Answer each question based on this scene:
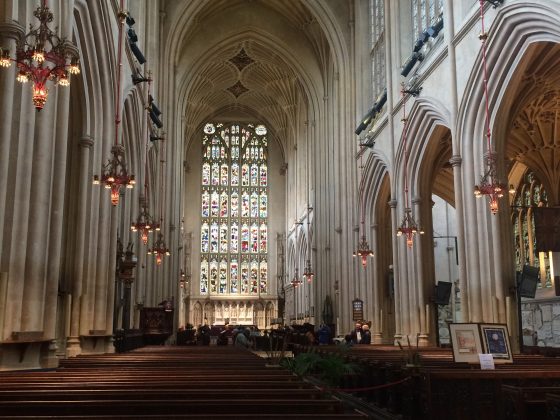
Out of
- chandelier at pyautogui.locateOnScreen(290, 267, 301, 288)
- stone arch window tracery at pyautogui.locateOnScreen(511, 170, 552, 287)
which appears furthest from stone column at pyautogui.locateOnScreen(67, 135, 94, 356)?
chandelier at pyautogui.locateOnScreen(290, 267, 301, 288)

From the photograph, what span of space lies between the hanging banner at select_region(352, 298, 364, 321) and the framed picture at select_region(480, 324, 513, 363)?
1667cm

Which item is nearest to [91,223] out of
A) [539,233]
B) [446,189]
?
[539,233]

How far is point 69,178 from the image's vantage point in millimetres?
13602

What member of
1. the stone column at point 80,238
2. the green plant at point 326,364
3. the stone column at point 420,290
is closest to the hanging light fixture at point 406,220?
the stone column at point 420,290

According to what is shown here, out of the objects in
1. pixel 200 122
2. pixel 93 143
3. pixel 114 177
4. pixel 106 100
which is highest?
pixel 200 122

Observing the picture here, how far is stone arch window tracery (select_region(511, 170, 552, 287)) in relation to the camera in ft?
80.6

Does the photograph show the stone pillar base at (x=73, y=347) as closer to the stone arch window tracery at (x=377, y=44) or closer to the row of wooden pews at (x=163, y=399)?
the row of wooden pews at (x=163, y=399)

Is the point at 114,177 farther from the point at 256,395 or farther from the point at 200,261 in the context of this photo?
the point at 200,261

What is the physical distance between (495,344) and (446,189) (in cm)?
2004

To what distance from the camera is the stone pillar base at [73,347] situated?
12523 mm

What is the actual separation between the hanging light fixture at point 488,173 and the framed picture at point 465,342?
17.8 feet

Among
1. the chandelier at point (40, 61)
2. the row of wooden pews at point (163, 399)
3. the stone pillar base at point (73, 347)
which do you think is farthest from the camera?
the stone pillar base at point (73, 347)

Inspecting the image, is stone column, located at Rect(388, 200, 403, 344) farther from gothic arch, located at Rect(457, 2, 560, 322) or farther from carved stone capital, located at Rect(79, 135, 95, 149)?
carved stone capital, located at Rect(79, 135, 95, 149)

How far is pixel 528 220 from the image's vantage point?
25391 millimetres
